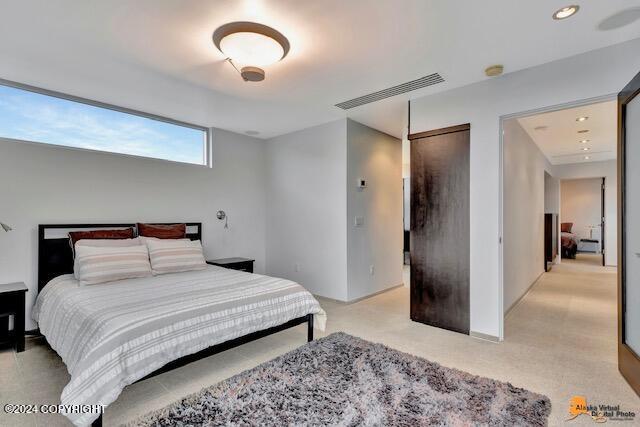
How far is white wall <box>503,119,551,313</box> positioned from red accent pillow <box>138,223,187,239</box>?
421 centimetres

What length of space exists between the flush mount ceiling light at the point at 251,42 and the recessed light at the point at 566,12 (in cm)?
193

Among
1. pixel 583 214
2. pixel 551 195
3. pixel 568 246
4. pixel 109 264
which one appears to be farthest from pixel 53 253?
pixel 583 214

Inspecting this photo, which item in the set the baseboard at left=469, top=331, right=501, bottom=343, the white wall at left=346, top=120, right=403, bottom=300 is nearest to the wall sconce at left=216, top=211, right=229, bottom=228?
the white wall at left=346, top=120, right=403, bottom=300

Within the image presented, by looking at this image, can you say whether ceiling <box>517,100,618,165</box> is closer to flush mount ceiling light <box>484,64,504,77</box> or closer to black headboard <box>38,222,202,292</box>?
flush mount ceiling light <box>484,64,504,77</box>

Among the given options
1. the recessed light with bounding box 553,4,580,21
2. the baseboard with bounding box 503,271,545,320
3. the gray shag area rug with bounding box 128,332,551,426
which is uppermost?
the recessed light with bounding box 553,4,580,21

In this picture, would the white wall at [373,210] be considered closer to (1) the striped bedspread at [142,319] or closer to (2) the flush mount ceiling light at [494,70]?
(1) the striped bedspread at [142,319]

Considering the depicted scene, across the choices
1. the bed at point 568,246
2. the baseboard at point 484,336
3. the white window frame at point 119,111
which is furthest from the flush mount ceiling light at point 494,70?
the bed at point 568,246

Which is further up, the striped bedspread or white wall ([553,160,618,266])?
white wall ([553,160,618,266])

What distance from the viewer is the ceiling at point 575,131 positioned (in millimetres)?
4305

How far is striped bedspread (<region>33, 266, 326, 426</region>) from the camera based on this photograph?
183 centimetres

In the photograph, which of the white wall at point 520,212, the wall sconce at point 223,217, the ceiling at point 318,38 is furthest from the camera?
the wall sconce at point 223,217

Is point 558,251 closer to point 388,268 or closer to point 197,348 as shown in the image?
point 388,268

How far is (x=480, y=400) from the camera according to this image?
212 centimetres

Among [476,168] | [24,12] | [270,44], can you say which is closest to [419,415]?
[476,168]
